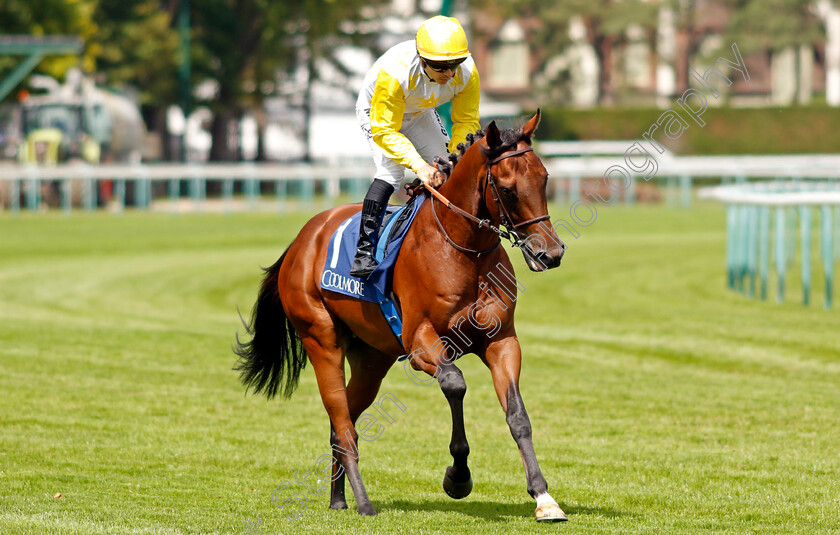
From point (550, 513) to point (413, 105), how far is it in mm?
2132

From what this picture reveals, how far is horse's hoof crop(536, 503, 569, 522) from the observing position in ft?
16.3

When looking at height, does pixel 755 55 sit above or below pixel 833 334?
above

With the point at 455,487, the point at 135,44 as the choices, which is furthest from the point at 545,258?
the point at 135,44

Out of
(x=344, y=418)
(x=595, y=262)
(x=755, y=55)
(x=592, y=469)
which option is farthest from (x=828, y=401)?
(x=755, y=55)

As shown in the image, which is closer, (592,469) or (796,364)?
(592,469)

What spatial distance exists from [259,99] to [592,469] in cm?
3259

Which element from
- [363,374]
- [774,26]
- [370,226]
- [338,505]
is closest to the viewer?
[338,505]

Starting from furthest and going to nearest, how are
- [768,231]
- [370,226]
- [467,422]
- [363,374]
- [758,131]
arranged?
[758,131]
[768,231]
[467,422]
[363,374]
[370,226]

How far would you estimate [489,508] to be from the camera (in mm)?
5789

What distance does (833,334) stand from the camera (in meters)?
11.4

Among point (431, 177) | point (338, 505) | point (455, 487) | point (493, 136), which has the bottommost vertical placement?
point (338, 505)

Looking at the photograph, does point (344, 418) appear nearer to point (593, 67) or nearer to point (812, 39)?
point (812, 39)

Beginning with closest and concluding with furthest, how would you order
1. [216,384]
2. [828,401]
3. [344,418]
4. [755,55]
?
[344,418] < [828,401] < [216,384] < [755,55]

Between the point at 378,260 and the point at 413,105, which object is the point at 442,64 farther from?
the point at 378,260
